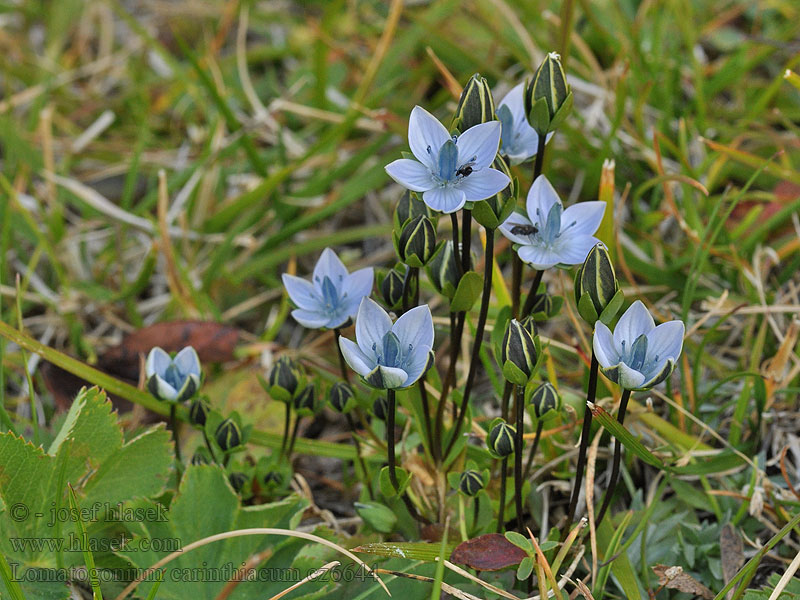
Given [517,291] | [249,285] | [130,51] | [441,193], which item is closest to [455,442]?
[517,291]

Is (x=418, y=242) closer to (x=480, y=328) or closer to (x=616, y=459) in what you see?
(x=480, y=328)

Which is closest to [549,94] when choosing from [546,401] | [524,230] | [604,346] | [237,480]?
[524,230]

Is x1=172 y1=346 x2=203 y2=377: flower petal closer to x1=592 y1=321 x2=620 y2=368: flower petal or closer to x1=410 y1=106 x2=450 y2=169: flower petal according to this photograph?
x1=410 y1=106 x2=450 y2=169: flower petal

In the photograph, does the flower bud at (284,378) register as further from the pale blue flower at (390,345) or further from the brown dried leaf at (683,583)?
the brown dried leaf at (683,583)

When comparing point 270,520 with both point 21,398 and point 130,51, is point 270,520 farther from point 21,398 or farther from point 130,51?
point 130,51

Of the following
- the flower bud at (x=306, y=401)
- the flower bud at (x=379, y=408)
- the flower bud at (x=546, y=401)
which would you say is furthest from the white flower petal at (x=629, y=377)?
the flower bud at (x=306, y=401)
